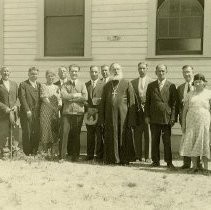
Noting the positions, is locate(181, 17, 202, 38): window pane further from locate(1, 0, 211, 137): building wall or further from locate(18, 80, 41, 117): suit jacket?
locate(18, 80, 41, 117): suit jacket

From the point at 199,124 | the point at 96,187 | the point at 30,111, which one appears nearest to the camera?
the point at 96,187

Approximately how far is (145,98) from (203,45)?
223cm

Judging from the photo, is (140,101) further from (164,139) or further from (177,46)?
(177,46)

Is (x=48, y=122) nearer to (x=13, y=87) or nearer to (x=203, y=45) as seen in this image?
(x=13, y=87)

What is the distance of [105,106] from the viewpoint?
9.08 metres

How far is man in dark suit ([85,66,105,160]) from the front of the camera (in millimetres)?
9258

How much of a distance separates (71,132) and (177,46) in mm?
3360

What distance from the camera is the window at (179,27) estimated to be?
1074cm

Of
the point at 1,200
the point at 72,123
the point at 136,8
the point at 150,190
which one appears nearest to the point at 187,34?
the point at 136,8

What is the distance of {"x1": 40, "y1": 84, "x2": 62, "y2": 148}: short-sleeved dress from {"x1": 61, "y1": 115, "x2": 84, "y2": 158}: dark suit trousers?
36cm

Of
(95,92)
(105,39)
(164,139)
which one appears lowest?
(164,139)

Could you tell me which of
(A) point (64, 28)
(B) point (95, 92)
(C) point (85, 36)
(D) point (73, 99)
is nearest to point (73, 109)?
(D) point (73, 99)

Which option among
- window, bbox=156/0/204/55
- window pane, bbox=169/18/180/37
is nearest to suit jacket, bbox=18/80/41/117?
window, bbox=156/0/204/55

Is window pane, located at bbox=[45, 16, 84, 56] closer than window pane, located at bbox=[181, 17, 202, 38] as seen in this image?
No
